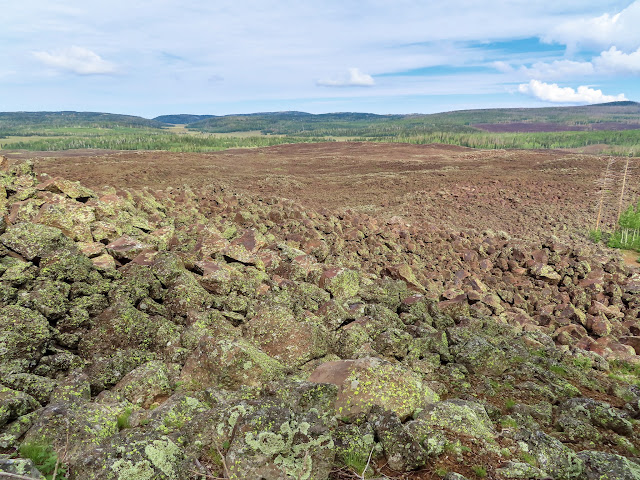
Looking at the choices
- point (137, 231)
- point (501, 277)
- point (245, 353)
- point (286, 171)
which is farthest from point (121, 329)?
point (286, 171)

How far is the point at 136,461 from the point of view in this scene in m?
4.55

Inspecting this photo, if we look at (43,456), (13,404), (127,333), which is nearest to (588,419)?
(43,456)

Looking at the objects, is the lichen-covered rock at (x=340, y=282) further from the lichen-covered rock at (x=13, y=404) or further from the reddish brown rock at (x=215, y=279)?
the lichen-covered rock at (x=13, y=404)

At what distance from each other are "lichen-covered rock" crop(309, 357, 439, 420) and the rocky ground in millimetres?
36

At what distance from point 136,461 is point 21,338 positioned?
179 inches

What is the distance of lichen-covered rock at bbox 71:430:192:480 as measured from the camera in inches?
175

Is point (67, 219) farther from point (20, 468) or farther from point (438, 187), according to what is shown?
point (438, 187)

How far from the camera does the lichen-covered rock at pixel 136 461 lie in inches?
175

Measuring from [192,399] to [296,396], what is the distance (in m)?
1.74

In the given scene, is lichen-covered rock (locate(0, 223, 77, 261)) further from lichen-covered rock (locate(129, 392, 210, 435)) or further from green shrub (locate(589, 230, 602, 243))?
green shrub (locate(589, 230, 602, 243))

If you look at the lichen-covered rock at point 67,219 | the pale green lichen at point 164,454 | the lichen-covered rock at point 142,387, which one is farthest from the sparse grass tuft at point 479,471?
the lichen-covered rock at point 67,219

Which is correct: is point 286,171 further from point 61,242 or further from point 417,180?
point 61,242

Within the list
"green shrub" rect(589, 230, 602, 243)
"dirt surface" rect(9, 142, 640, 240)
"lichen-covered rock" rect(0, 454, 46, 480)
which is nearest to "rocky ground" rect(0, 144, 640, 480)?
"lichen-covered rock" rect(0, 454, 46, 480)

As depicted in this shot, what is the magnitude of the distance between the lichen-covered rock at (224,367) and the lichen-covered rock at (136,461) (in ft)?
7.86
